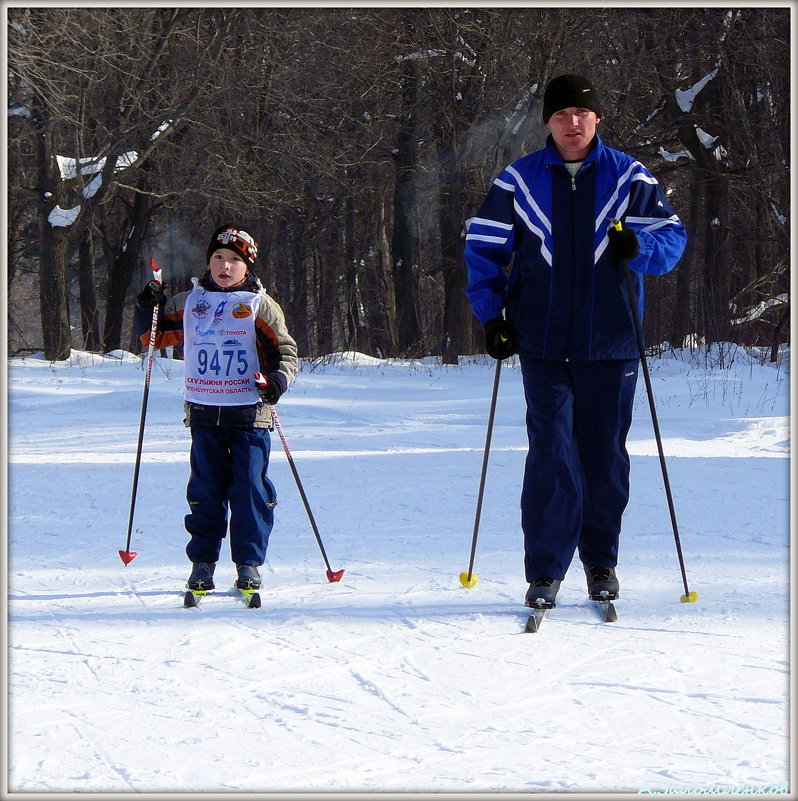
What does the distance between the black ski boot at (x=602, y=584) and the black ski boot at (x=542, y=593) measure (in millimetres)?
164

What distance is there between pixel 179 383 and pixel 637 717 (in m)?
10.3

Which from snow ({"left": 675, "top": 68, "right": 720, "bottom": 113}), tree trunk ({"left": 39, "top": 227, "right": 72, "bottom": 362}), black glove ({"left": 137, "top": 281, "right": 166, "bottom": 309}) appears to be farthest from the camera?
tree trunk ({"left": 39, "top": 227, "right": 72, "bottom": 362})

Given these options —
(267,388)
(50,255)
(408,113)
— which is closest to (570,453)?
(267,388)

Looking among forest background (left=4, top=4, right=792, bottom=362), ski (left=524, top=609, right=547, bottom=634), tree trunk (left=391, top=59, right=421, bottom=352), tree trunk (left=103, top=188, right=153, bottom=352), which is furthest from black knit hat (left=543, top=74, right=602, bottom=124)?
tree trunk (left=103, top=188, right=153, bottom=352)

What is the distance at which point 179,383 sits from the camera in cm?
1281

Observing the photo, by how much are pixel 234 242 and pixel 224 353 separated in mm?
484

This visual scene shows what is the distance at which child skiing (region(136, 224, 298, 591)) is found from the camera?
4.60 m

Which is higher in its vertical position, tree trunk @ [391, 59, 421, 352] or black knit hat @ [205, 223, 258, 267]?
tree trunk @ [391, 59, 421, 352]

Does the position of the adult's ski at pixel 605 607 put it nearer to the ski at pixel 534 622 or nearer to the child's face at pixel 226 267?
the ski at pixel 534 622

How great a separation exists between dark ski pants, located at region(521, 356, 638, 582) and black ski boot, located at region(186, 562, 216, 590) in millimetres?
1358

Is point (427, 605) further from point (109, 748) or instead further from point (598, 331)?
point (109, 748)

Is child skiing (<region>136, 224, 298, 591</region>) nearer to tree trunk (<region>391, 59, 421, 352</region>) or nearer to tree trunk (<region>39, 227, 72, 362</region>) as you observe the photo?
tree trunk (<region>39, 227, 72, 362</region>)

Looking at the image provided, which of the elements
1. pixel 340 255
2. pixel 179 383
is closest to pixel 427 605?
pixel 179 383

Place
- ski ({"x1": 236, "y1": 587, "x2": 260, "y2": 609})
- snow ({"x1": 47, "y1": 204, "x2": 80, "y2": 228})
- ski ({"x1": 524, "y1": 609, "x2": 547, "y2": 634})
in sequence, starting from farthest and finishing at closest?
snow ({"x1": 47, "y1": 204, "x2": 80, "y2": 228})
ski ({"x1": 236, "y1": 587, "x2": 260, "y2": 609})
ski ({"x1": 524, "y1": 609, "x2": 547, "y2": 634})
